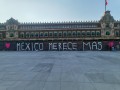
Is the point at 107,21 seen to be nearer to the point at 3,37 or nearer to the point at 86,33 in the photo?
the point at 86,33

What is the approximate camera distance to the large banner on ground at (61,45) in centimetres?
3725

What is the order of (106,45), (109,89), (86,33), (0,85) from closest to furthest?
(109,89)
(0,85)
(106,45)
(86,33)

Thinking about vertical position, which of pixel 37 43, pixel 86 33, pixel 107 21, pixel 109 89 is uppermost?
pixel 107 21

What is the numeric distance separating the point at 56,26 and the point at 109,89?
6873cm

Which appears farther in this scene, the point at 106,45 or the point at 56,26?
the point at 56,26

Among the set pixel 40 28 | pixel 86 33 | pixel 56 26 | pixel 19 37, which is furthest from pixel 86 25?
pixel 19 37

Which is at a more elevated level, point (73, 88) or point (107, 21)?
point (107, 21)

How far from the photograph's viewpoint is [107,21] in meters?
73.1

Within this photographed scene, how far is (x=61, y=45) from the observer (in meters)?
37.8

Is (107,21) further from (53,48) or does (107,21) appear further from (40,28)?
(53,48)

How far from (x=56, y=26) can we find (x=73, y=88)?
68.5 meters

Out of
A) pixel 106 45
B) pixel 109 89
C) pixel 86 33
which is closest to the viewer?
pixel 109 89

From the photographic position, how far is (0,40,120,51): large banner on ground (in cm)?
3725

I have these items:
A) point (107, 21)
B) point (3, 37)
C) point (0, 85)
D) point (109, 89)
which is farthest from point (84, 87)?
point (3, 37)
